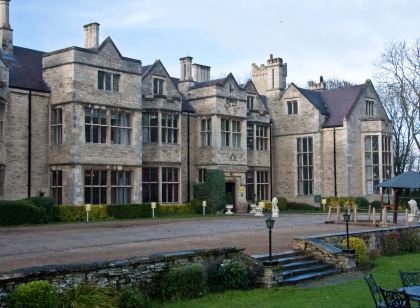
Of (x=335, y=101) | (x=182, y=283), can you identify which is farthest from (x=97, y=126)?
(x=335, y=101)

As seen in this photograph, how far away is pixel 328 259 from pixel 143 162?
1810 centimetres

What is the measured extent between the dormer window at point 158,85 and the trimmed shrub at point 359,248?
19127mm

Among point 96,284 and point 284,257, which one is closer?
point 96,284

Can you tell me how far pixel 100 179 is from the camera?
30266mm

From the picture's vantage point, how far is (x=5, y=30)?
30.3 meters

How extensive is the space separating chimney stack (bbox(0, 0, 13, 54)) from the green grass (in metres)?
22.3

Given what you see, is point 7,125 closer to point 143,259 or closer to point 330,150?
point 143,259

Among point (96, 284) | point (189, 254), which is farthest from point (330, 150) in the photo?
point (96, 284)

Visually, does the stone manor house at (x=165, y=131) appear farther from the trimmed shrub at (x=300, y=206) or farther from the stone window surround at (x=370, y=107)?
the trimmed shrub at (x=300, y=206)

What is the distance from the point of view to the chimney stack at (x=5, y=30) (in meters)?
30.3

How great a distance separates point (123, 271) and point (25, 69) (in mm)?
21063

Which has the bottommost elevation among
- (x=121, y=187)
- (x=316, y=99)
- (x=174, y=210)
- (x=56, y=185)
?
(x=174, y=210)

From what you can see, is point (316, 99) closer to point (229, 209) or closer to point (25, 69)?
point (229, 209)

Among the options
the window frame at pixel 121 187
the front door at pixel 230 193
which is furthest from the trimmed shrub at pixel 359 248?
the front door at pixel 230 193
